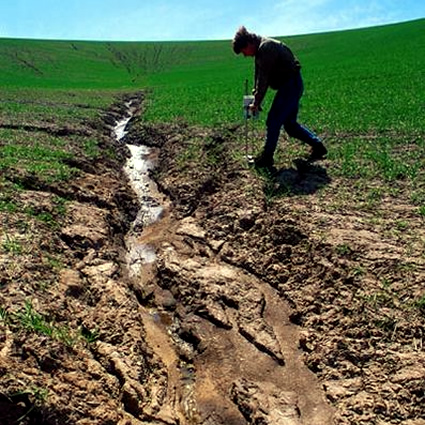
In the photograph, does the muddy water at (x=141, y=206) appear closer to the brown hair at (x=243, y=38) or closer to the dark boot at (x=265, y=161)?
the dark boot at (x=265, y=161)

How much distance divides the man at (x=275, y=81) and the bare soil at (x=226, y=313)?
3.32 feet

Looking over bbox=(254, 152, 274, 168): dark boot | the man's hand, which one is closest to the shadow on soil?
bbox=(254, 152, 274, 168): dark boot

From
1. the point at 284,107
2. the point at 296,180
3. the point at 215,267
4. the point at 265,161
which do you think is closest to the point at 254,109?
the point at 284,107

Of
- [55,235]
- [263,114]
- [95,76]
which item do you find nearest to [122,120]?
[263,114]

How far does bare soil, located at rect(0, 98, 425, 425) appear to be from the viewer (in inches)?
208

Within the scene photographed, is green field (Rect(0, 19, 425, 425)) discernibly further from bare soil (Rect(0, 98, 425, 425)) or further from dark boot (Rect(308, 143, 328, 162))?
dark boot (Rect(308, 143, 328, 162))

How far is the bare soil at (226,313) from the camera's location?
528 cm

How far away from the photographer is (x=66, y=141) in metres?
14.1

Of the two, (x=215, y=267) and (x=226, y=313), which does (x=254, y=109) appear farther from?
(x=226, y=313)

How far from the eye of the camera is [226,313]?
7.17m

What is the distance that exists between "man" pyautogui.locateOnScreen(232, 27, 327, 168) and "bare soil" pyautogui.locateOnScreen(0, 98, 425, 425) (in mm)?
1012

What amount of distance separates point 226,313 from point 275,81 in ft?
16.8

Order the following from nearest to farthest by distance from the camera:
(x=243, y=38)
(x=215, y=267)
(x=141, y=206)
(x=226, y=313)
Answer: (x=226, y=313) < (x=215, y=267) < (x=243, y=38) < (x=141, y=206)

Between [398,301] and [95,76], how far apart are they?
2259 inches
